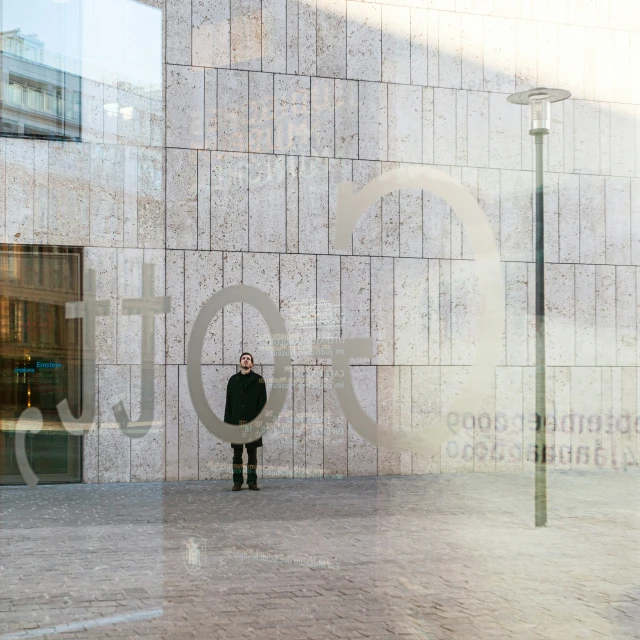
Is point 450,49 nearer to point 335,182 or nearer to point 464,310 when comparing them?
point 335,182

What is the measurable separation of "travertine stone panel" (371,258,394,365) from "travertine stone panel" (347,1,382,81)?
281 cm

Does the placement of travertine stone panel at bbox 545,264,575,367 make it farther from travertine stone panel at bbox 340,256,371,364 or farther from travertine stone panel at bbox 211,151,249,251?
travertine stone panel at bbox 211,151,249,251

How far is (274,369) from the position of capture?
13.6 metres

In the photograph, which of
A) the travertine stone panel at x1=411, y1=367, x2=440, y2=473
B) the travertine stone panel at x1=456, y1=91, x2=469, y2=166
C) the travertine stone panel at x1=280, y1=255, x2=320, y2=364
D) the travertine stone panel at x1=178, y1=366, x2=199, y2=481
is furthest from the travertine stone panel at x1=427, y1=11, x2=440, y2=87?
the travertine stone panel at x1=178, y1=366, x2=199, y2=481

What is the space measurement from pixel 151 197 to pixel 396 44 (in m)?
4.31

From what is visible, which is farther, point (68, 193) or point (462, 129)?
point (462, 129)

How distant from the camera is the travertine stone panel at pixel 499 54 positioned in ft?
46.7

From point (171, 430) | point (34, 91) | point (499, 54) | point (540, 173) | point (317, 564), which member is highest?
point (499, 54)

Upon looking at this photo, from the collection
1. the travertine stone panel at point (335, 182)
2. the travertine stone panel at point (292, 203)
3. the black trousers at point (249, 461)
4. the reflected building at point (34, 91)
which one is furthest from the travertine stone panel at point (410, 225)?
the reflected building at point (34, 91)

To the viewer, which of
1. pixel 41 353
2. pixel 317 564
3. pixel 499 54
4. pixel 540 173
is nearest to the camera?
pixel 317 564

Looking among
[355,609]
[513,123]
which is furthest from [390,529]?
[513,123]

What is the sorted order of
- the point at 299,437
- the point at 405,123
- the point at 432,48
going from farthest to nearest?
1. the point at 432,48
2. the point at 405,123
3. the point at 299,437

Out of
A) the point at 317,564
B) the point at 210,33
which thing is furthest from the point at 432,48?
the point at 317,564

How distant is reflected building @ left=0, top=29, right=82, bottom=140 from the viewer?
12.9 metres
